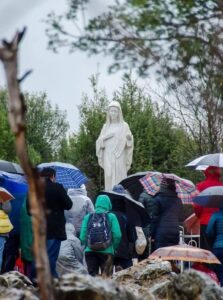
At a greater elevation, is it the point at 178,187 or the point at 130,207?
the point at 178,187

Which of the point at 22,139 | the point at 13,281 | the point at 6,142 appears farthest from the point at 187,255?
the point at 6,142

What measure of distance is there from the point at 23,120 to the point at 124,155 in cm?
1837

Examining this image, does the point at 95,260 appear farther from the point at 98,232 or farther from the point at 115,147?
the point at 115,147

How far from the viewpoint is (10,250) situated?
13.5m

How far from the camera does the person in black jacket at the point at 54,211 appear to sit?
12.5 meters

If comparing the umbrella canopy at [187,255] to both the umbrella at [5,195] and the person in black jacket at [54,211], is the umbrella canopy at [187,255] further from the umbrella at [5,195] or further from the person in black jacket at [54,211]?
the umbrella at [5,195]

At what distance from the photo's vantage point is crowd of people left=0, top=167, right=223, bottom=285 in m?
12.8

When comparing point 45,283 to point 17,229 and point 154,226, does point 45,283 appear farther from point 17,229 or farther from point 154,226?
point 154,226

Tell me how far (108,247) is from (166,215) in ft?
4.44

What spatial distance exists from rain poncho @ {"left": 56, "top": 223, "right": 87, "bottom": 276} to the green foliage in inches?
1622

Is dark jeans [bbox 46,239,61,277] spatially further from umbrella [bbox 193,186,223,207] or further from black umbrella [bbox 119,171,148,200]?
black umbrella [bbox 119,171,148,200]

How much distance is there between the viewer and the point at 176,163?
135 ft

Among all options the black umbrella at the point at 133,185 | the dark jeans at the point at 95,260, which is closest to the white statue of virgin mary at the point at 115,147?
the black umbrella at the point at 133,185

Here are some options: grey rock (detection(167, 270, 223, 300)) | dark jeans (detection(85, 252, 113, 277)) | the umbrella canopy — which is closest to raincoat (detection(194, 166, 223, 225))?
dark jeans (detection(85, 252, 113, 277))
